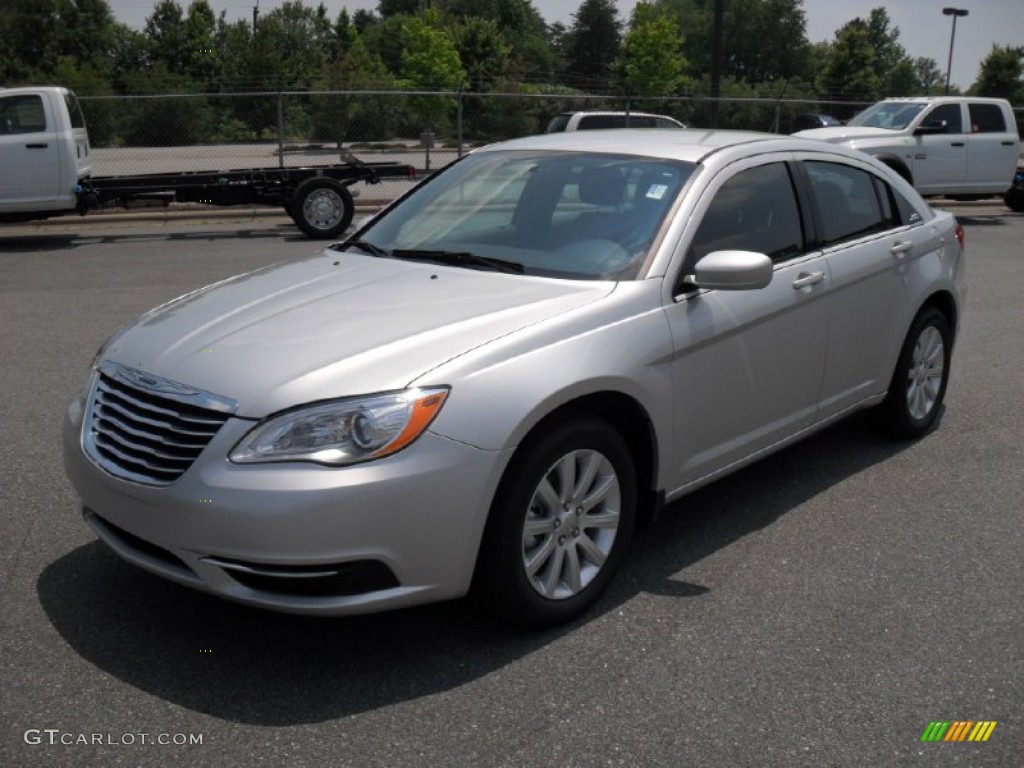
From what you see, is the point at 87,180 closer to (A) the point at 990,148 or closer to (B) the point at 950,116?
(B) the point at 950,116

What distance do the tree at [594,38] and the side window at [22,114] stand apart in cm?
11067

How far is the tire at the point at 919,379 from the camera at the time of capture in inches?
229

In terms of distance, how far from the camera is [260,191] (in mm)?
15695

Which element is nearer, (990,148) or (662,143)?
(662,143)

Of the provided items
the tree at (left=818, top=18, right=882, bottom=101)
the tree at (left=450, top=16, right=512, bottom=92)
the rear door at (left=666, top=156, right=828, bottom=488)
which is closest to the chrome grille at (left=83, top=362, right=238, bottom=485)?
the rear door at (left=666, top=156, right=828, bottom=488)

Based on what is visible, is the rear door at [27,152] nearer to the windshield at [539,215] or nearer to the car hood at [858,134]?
the car hood at [858,134]

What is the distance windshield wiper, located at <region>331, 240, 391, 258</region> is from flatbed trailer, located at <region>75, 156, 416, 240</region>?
34.7 feet

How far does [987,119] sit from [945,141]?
3.73 ft

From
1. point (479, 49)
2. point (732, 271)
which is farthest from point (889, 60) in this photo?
point (732, 271)

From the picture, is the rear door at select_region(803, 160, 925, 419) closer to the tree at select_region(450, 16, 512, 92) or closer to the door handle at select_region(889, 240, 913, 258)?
the door handle at select_region(889, 240, 913, 258)

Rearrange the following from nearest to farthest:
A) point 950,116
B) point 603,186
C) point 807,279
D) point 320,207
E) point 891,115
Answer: point 603,186 < point 807,279 < point 320,207 < point 950,116 < point 891,115

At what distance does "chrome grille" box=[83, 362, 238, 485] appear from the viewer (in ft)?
11.5

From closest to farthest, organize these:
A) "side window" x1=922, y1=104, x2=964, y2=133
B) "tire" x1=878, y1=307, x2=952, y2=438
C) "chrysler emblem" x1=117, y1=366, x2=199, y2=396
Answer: "chrysler emblem" x1=117, y1=366, x2=199, y2=396 < "tire" x1=878, y1=307, x2=952, y2=438 < "side window" x1=922, y1=104, x2=964, y2=133

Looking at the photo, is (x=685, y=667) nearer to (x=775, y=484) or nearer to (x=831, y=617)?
(x=831, y=617)
